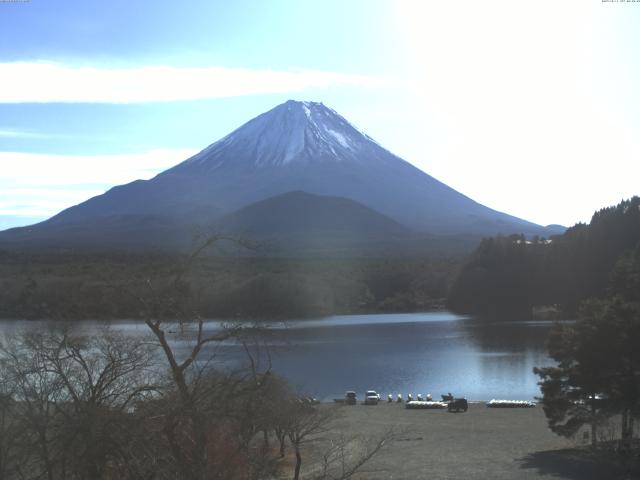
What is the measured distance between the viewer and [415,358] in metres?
27.8

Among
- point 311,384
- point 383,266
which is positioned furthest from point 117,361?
point 383,266

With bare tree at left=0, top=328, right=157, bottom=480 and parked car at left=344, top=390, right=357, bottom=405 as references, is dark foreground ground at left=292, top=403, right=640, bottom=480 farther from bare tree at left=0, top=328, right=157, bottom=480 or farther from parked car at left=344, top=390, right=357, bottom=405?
bare tree at left=0, top=328, right=157, bottom=480

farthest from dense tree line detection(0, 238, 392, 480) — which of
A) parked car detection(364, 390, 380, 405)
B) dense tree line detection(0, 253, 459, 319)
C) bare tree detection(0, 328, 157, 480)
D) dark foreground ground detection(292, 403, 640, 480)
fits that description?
dense tree line detection(0, 253, 459, 319)

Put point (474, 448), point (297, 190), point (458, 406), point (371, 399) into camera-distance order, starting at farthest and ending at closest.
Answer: point (297, 190) → point (371, 399) → point (458, 406) → point (474, 448)

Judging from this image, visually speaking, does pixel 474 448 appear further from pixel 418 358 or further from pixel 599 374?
pixel 418 358

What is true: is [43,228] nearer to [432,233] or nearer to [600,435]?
[432,233]

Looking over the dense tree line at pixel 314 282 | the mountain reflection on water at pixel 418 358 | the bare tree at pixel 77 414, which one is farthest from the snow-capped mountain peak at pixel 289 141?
the bare tree at pixel 77 414

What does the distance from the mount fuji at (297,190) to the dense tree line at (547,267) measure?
34.4m

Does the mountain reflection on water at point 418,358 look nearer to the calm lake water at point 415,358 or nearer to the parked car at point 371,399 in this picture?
the calm lake water at point 415,358

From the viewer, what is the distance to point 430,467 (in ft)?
37.7

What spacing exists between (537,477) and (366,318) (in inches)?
1433

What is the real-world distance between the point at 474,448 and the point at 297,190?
285ft

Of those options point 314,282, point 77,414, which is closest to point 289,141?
point 314,282

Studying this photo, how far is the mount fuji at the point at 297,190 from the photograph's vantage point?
90.1 m
